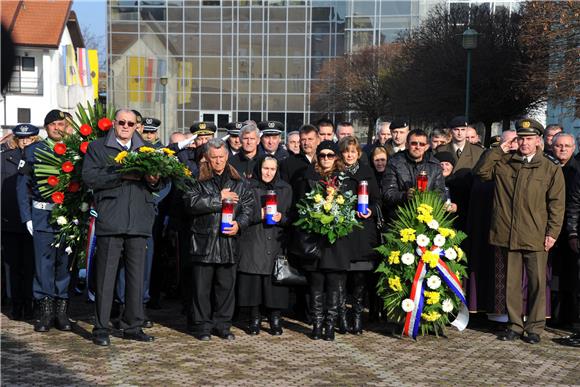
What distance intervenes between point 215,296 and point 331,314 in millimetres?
1167

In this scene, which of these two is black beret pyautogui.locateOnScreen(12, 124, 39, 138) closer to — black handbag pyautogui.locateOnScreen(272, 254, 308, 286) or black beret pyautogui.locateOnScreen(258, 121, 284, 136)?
black beret pyautogui.locateOnScreen(258, 121, 284, 136)

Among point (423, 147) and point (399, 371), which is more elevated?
point (423, 147)

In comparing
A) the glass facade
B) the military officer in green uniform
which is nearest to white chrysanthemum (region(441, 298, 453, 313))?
the military officer in green uniform

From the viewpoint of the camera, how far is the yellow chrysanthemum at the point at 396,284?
8.80m

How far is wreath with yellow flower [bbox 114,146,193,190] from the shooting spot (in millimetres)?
7988

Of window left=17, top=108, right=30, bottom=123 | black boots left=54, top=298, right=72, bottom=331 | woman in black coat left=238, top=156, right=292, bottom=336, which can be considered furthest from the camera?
window left=17, top=108, right=30, bottom=123

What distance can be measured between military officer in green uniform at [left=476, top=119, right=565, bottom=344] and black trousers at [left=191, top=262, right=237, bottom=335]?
2711mm

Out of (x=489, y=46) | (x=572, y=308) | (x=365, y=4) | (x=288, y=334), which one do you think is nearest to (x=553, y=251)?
(x=572, y=308)

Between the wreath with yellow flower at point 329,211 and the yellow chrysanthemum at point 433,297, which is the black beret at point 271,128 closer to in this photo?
the wreath with yellow flower at point 329,211

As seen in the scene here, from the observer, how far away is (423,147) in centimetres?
910

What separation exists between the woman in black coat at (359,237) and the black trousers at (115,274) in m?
2.03

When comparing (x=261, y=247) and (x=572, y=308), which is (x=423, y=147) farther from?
(x=572, y=308)

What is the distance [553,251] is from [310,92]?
5586 centimetres

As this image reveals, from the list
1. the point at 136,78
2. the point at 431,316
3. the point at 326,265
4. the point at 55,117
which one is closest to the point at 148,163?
the point at 55,117
